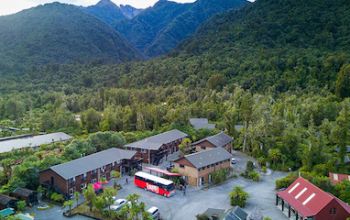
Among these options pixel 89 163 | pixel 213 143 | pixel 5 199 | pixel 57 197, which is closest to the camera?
pixel 5 199

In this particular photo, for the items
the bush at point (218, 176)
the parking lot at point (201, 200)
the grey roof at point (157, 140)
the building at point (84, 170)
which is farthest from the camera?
the grey roof at point (157, 140)

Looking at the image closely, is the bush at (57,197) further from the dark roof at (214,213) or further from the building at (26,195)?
the dark roof at (214,213)

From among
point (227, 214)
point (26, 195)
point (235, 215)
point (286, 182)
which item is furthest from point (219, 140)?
point (26, 195)

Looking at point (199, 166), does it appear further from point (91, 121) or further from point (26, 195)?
point (91, 121)

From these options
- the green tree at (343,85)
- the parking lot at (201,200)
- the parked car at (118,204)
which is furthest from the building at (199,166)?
the green tree at (343,85)

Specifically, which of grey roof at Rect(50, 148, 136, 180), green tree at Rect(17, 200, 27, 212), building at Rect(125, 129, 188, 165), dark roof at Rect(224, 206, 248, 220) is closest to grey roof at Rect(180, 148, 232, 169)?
building at Rect(125, 129, 188, 165)

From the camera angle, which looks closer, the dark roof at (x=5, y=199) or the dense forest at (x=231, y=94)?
the dark roof at (x=5, y=199)

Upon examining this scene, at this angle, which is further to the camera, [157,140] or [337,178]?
[157,140]
